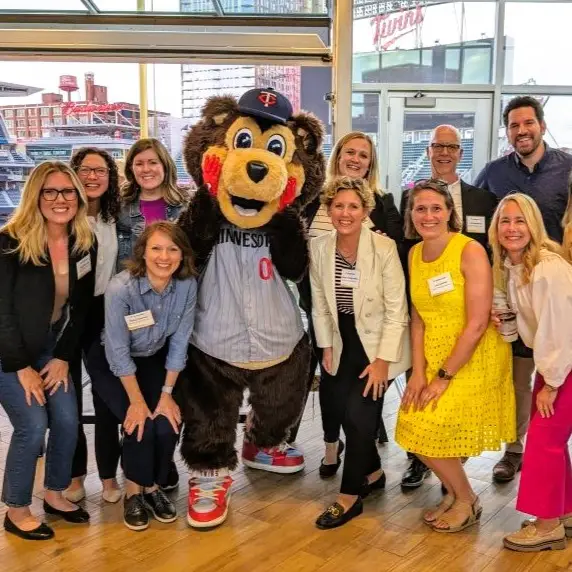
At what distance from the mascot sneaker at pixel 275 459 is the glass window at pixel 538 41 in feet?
15.9

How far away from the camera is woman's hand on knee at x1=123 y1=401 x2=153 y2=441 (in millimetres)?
2432

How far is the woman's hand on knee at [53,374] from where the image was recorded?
7.94ft

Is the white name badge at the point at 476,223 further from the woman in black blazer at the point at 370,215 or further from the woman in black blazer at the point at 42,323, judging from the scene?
the woman in black blazer at the point at 42,323

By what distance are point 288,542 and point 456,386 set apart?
0.85 metres

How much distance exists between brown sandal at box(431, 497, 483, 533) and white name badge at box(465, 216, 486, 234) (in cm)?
115

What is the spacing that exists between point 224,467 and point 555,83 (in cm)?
543

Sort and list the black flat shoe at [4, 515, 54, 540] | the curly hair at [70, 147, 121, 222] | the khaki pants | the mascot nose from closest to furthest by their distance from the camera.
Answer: the mascot nose → the black flat shoe at [4, 515, 54, 540] → the curly hair at [70, 147, 121, 222] → the khaki pants

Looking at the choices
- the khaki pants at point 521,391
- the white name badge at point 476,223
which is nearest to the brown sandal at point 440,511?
the khaki pants at point 521,391

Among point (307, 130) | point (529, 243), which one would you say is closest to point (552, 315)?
point (529, 243)

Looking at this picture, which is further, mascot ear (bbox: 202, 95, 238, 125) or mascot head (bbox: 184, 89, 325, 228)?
mascot ear (bbox: 202, 95, 238, 125)

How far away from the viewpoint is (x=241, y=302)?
2.45m

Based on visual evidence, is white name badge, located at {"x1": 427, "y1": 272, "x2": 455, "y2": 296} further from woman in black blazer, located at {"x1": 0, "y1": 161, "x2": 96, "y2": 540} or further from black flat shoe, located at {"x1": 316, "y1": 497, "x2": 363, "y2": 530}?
woman in black blazer, located at {"x1": 0, "y1": 161, "x2": 96, "y2": 540}

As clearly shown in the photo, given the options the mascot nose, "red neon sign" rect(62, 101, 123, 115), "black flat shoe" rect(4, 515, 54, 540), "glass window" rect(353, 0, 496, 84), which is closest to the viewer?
the mascot nose

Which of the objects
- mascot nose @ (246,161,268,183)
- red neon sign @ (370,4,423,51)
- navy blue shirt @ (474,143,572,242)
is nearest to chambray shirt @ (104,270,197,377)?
mascot nose @ (246,161,268,183)
